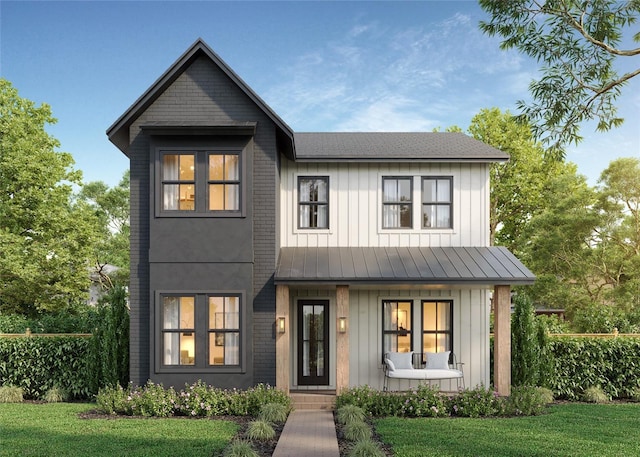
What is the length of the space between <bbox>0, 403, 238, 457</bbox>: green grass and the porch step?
2.10 m

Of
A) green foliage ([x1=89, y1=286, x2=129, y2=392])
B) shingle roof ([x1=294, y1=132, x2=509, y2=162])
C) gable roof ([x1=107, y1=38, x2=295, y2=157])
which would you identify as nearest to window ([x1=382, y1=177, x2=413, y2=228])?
shingle roof ([x1=294, y1=132, x2=509, y2=162])

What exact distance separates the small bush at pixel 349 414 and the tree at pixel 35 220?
565 inches

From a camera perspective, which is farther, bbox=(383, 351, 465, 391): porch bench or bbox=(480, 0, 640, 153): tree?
bbox=(383, 351, 465, 391): porch bench

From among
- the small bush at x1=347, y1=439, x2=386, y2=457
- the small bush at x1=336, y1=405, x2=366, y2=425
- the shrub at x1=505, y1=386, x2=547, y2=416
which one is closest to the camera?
the small bush at x1=347, y1=439, x2=386, y2=457

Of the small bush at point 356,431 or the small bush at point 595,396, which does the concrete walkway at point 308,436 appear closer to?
the small bush at point 356,431

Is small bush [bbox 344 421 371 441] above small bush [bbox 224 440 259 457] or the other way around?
the other way around

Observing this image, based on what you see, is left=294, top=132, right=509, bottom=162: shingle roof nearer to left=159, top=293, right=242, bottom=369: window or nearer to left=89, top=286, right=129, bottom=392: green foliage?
left=159, top=293, right=242, bottom=369: window

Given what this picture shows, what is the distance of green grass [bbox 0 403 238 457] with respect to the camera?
816 cm

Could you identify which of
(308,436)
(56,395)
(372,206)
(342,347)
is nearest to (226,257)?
(342,347)

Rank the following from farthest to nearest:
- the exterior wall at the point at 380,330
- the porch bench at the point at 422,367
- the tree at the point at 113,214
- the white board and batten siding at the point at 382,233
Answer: the tree at the point at 113,214, the white board and batten siding at the point at 382,233, the exterior wall at the point at 380,330, the porch bench at the point at 422,367

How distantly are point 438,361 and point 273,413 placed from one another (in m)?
4.55

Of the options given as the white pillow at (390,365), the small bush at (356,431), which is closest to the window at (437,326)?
the white pillow at (390,365)

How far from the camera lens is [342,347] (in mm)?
11789

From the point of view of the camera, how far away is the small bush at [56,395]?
12.9m
